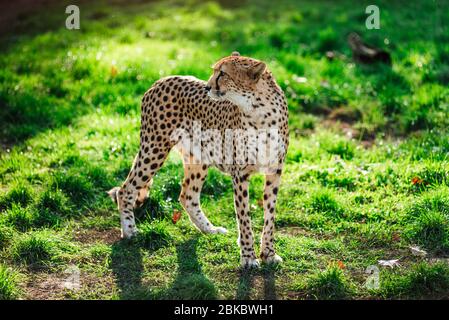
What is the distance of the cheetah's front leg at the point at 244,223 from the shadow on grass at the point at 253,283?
0.22 feet

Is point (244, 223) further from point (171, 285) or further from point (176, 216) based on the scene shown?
point (176, 216)

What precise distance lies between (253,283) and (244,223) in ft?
→ 1.48

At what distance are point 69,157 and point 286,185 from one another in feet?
7.38

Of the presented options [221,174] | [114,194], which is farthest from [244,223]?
[221,174]

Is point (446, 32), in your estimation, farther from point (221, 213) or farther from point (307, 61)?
point (221, 213)

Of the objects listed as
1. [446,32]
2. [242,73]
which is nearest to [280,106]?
[242,73]

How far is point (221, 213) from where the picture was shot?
6504 millimetres

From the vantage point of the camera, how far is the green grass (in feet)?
17.7

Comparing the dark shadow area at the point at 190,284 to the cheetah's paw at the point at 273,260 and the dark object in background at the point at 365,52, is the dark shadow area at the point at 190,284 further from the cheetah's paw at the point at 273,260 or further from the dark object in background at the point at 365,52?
the dark object in background at the point at 365,52

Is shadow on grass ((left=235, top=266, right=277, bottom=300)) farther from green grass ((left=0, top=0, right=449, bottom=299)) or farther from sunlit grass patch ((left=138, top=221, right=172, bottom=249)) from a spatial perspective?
sunlit grass patch ((left=138, top=221, right=172, bottom=249))

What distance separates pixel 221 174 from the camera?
274 inches

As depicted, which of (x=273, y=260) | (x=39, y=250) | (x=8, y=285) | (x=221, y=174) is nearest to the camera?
(x=8, y=285)

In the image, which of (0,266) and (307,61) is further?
(307,61)

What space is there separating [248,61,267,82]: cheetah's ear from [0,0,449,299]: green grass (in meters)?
1.46
